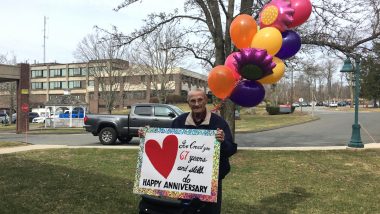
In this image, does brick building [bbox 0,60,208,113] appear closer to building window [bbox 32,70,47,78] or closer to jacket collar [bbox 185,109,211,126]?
building window [bbox 32,70,47,78]

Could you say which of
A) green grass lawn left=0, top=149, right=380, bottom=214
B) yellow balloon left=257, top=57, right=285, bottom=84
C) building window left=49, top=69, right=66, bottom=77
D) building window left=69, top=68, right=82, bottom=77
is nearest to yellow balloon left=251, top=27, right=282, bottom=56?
yellow balloon left=257, top=57, right=285, bottom=84

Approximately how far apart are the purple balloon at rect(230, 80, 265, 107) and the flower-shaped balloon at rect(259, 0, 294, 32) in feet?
3.11

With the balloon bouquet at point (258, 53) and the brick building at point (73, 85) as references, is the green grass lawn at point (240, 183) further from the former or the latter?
the brick building at point (73, 85)

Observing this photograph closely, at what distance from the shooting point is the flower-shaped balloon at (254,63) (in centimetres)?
562

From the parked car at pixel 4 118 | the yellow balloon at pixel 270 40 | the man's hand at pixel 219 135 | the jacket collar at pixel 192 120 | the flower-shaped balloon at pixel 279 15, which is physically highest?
the flower-shaped balloon at pixel 279 15

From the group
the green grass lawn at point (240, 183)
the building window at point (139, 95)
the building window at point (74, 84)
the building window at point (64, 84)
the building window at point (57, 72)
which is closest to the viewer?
the green grass lawn at point (240, 183)

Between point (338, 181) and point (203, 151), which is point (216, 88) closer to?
point (203, 151)

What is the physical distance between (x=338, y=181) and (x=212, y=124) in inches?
252

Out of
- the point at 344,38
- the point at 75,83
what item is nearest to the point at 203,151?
the point at 344,38

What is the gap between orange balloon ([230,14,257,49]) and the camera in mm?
6180

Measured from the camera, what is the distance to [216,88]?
597 centimetres

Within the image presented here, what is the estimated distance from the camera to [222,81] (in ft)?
19.4

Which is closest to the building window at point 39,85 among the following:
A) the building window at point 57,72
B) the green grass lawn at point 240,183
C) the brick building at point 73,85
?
the brick building at point 73,85

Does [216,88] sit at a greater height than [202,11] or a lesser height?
lesser
